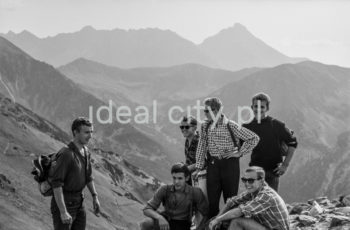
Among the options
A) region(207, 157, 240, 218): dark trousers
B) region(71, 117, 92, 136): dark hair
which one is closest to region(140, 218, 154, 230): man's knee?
region(207, 157, 240, 218): dark trousers

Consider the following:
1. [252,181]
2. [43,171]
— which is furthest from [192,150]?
[43,171]

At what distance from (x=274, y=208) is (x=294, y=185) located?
190m

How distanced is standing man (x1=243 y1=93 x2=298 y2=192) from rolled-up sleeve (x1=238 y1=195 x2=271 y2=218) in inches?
91.5

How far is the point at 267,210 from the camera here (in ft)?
25.4

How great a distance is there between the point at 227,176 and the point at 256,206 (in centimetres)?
159

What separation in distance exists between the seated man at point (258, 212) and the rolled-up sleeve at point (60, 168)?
9.02 feet

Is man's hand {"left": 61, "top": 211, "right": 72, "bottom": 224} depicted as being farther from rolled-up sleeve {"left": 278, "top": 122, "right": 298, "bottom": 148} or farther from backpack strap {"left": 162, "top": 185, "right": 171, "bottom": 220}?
rolled-up sleeve {"left": 278, "top": 122, "right": 298, "bottom": 148}

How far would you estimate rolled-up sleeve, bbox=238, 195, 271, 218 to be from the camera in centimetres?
768

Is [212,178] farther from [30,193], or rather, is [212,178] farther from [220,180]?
[30,193]

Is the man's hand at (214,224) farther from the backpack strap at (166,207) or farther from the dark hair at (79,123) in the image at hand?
the dark hair at (79,123)

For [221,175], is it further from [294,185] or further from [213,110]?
[294,185]

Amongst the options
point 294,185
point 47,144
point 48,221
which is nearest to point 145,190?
point 47,144

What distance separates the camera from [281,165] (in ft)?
33.0

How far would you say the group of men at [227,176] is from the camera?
25.6ft
